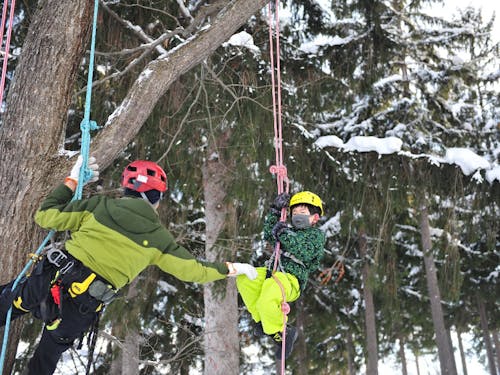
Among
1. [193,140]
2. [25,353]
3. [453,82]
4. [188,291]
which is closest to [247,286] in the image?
[193,140]

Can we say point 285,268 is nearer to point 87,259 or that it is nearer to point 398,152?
point 87,259

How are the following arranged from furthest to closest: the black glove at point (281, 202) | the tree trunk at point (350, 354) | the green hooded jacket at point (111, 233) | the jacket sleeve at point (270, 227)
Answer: the tree trunk at point (350, 354) → the jacket sleeve at point (270, 227) → the black glove at point (281, 202) → the green hooded jacket at point (111, 233)

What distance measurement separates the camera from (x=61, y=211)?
2822mm

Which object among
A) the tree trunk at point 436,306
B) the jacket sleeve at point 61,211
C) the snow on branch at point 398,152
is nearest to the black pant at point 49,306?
the jacket sleeve at point 61,211

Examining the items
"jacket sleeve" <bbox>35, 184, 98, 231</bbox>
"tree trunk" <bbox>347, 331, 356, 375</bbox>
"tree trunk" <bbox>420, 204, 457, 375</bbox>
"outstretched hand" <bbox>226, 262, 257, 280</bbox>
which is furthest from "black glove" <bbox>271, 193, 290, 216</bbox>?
"tree trunk" <bbox>347, 331, 356, 375</bbox>

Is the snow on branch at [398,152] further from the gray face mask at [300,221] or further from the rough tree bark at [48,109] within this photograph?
the rough tree bark at [48,109]

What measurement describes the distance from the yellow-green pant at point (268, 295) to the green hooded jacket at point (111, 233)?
43.1 inches

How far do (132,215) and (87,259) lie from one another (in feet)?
1.17

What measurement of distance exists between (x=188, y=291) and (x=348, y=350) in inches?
384

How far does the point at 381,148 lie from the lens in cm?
864

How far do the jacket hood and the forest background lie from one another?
632mm

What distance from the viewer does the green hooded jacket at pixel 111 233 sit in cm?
280

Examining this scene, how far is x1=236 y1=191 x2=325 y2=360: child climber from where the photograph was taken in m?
3.94

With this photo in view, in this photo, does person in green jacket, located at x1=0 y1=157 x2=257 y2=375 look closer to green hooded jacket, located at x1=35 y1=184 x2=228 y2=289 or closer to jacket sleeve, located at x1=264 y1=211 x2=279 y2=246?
green hooded jacket, located at x1=35 y1=184 x2=228 y2=289
